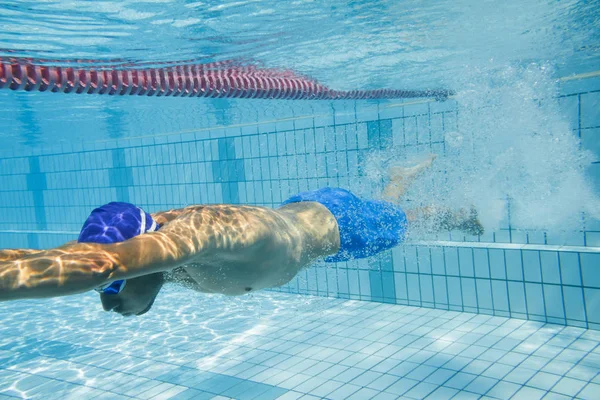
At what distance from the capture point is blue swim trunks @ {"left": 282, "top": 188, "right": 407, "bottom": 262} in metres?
4.54

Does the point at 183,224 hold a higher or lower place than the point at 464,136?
lower

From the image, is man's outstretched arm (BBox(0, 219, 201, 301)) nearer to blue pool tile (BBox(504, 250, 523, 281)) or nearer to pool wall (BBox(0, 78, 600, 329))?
pool wall (BBox(0, 78, 600, 329))

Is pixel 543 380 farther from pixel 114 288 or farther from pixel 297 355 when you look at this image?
pixel 114 288

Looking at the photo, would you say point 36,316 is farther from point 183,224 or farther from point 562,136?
point 562,136

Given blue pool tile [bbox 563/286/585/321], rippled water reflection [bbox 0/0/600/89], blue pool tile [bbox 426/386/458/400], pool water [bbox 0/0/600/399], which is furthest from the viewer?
blue pool tile [bbox 563/286/585/321]

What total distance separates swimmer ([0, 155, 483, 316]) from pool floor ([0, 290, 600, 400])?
1828 mm

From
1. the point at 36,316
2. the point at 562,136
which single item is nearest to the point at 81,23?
the point at 562,136

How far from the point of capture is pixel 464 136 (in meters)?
8.00

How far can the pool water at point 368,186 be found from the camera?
4.73 metres

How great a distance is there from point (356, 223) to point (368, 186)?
4.74 meters

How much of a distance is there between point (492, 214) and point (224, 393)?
4.93 m

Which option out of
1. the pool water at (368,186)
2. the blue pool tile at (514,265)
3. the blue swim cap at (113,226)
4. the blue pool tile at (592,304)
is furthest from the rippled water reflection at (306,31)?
the blue pool tile at (592,304)

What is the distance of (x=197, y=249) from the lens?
97.0 inches

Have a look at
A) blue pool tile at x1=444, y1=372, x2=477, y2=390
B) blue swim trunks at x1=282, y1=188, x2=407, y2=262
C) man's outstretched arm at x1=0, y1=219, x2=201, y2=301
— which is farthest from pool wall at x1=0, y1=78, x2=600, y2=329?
man's outstretched arm at x1=0, y1=219, x2=201, y2=301
